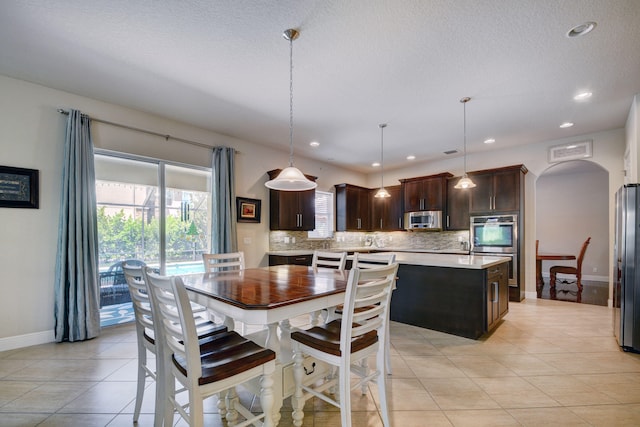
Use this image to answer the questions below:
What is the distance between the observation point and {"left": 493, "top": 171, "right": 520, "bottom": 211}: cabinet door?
495 centimetres

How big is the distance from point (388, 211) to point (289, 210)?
9.30 feet

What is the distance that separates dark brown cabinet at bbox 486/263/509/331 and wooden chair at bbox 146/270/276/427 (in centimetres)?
274

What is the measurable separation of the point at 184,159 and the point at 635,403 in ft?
17.4

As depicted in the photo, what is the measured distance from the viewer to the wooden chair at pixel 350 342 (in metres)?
1.52

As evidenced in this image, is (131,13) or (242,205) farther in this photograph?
(242,205)

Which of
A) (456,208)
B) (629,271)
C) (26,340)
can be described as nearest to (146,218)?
(26,340)

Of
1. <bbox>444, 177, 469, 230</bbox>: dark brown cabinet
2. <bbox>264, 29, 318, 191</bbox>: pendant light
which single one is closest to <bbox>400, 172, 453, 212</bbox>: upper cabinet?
<bbox>444, 177, 469, 230</bbox>: dark brown cabinet

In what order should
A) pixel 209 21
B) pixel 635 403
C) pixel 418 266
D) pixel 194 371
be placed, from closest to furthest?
pixel 194 371 → pixel 635 403 → pixel 209 21 → pixel 418 266

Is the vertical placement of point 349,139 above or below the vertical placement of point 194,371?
above

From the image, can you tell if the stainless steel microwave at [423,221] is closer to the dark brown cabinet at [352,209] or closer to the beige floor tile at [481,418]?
the dark brown cabinet at [352,209]

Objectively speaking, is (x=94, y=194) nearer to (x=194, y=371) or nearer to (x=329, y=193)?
(x=194, y=371)

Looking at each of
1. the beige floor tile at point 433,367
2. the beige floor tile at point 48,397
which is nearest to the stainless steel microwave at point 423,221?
the beige floor tile at point 433,367

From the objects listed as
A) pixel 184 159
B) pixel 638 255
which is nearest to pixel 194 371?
pixel 184 159

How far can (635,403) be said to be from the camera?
199 cm
